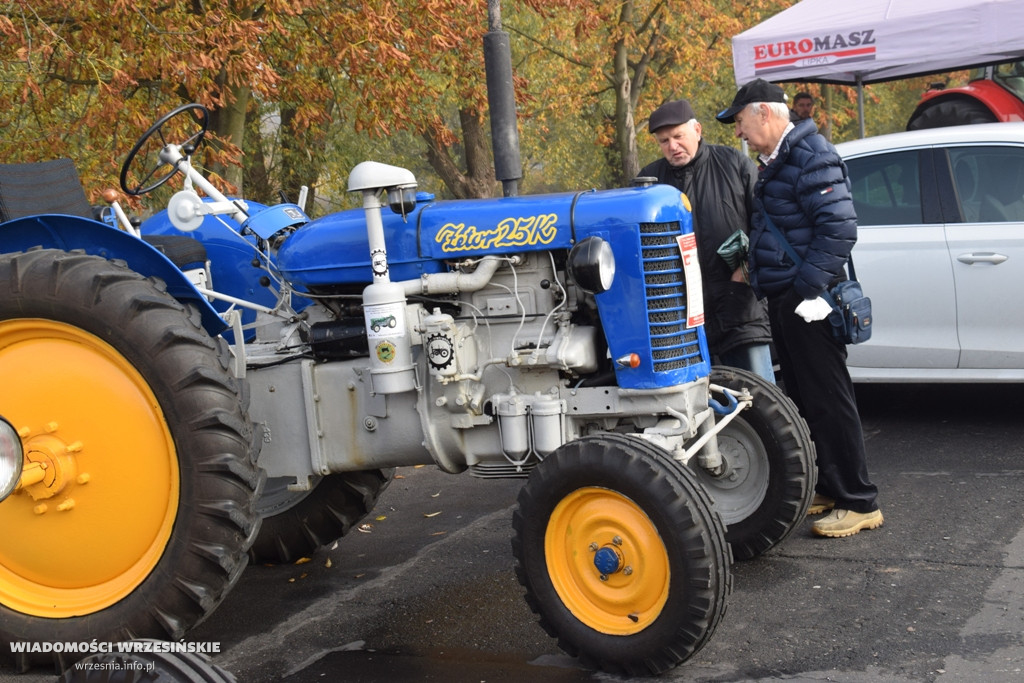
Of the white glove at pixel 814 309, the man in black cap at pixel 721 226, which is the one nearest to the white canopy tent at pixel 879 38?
the man in black cap at pixel 721 226

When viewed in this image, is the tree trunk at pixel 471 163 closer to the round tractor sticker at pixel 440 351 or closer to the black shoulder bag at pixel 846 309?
the black shoulder bag at pixel 846 309

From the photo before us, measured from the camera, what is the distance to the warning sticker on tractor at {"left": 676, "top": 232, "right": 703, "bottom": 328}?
406 cm

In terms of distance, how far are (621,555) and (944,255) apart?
353 centimetres

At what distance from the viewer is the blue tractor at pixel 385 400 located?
360 cm

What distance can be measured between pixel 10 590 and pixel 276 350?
123 cm

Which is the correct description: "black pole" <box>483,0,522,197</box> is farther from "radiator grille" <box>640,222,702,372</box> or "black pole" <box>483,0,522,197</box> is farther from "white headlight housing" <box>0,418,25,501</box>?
"white headlight housing" <box>0,418,25,501</box>

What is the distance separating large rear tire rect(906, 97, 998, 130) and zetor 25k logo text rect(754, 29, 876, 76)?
2.69 ft

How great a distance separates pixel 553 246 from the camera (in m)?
3.97

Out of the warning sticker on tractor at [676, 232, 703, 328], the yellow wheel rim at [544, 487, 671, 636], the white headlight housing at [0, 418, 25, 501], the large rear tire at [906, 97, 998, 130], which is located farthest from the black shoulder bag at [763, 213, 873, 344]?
the large rear tire at [906, 97, 998, 130]

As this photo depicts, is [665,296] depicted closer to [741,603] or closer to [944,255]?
[741,603]

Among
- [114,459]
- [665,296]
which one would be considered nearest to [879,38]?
→ [665,296]

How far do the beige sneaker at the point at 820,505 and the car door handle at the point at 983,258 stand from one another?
5.99 ft

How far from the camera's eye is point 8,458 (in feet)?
7.32

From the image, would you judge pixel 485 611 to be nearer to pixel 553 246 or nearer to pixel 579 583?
pixel 579 583
